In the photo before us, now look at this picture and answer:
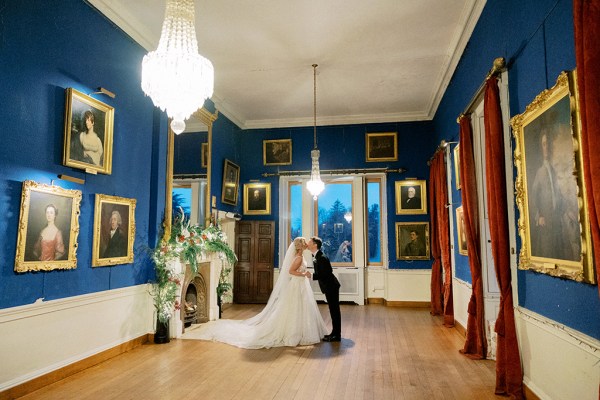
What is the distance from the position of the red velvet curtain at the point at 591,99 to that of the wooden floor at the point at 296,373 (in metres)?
2.42

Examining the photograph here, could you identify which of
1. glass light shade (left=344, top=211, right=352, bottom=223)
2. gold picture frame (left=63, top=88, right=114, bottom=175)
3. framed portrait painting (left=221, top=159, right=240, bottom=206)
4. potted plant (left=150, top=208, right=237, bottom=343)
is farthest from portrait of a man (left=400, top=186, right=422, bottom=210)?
gold picture frame (left=63, top=88, right=114, bottom=175)

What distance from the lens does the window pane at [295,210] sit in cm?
997

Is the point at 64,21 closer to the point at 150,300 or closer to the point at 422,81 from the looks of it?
the point at 150,300

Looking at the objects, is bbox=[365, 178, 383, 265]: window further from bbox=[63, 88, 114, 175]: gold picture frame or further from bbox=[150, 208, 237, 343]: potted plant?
bbox=[63, 88, 114, 175]: gold picture frame

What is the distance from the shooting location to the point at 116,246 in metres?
5.18

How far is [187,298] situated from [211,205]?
2.06 metres

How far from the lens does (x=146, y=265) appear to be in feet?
19.1

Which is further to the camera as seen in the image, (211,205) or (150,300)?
(211,205)

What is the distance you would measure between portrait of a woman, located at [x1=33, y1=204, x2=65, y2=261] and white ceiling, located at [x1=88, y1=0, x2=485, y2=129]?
8.67 ft

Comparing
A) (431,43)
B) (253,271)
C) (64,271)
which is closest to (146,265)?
(64,271)

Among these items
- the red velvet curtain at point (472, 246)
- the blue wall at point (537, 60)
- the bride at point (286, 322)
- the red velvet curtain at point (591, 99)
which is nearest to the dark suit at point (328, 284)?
the bride at point (286, 322)

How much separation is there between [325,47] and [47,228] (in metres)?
4.57

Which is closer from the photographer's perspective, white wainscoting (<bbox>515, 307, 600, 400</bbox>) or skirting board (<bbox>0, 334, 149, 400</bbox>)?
white wainscoting (<bbox>515, 307, 600, 400</bbox>)

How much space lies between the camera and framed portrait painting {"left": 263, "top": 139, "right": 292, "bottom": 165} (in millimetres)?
10086
